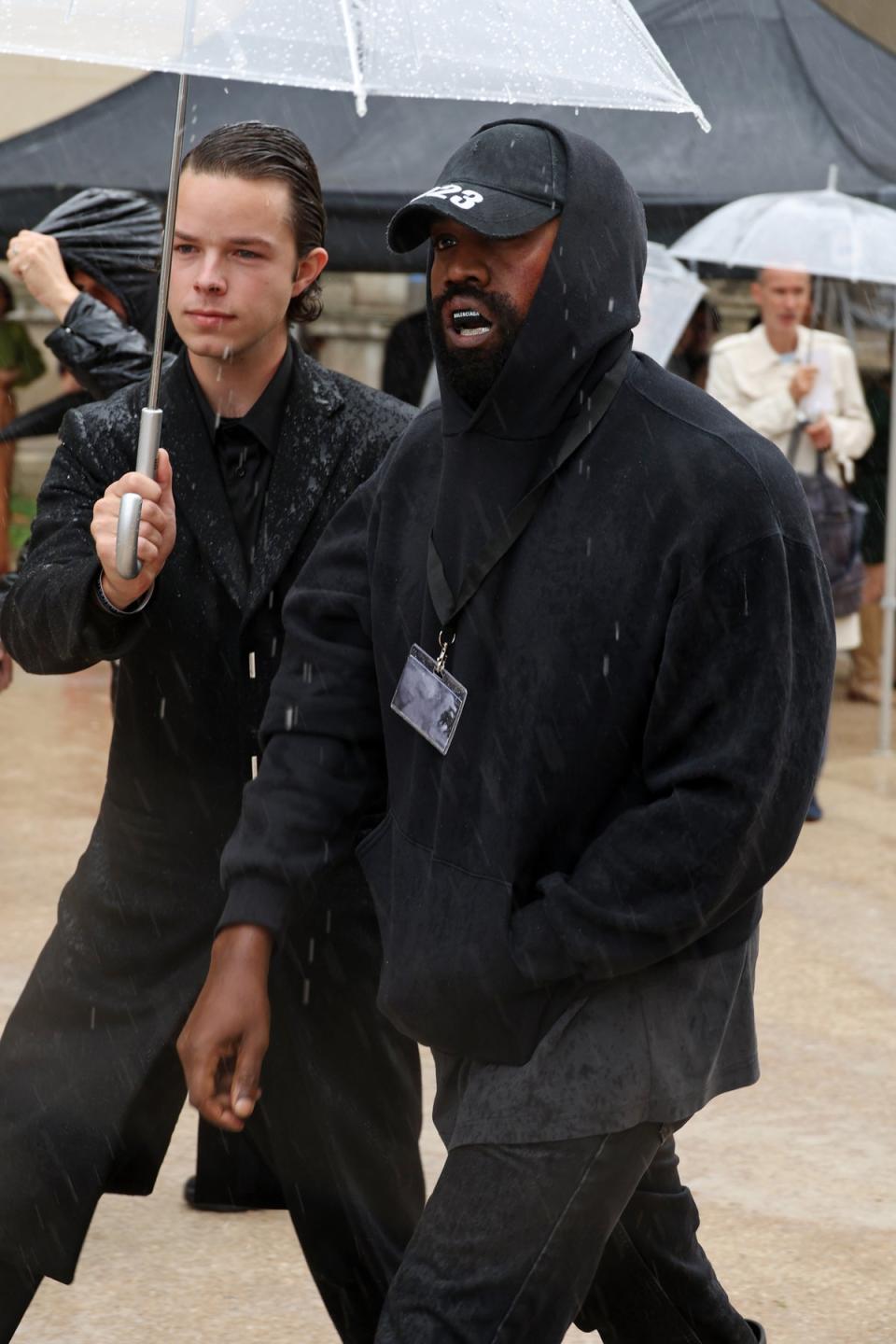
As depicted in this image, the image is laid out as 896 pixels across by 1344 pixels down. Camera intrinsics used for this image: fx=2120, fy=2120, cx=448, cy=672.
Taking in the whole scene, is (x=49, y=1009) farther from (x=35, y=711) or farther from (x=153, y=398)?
(x=35, y=711)

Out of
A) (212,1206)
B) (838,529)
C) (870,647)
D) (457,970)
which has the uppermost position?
(457,970)

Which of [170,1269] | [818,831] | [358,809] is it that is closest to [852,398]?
[818,831]

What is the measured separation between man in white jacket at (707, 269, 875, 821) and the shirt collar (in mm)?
5692

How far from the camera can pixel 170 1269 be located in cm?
409

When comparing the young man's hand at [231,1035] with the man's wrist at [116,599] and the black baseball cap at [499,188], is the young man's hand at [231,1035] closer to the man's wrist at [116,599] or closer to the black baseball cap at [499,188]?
the man's wrist at [116,599]

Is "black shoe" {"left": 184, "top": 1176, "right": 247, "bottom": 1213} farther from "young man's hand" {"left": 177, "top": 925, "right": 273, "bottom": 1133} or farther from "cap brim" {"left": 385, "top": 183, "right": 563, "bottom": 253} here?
"cap brim" {"left": 385, "top": 183, "right": 563, "bottom": 253}

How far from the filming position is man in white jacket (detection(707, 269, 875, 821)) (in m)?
8.78

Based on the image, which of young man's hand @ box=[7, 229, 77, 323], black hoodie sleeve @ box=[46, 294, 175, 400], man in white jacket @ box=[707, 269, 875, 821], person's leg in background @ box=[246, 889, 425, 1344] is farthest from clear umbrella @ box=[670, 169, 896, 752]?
person's leg in background @ box=[246, 889, 425, 1344]

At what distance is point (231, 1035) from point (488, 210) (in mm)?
1079

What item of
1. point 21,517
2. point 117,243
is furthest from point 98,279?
point 21,517

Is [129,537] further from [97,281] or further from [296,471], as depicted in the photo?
[97,281]

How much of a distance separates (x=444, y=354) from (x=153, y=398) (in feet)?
2.29

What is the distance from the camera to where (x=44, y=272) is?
184 inches

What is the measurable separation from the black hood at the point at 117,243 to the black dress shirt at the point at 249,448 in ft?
5.91
